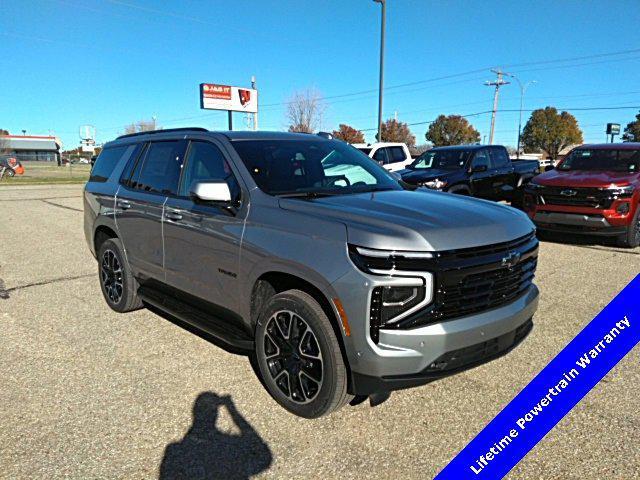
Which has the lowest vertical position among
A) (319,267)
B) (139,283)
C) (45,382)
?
(45,382)

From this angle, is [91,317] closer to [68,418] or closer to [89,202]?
[89,202]

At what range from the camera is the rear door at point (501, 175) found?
11570 mm

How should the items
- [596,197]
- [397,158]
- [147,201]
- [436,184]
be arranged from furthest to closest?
[397,158]
[436,184]
[596,197]
[147,201]

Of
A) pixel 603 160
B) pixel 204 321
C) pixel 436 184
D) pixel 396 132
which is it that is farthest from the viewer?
pixel 396 132

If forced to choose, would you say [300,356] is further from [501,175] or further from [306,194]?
[501,175]

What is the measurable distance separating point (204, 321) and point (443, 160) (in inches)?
364

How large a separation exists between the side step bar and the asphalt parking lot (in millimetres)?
350

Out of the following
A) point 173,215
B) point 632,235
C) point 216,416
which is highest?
point 173,215

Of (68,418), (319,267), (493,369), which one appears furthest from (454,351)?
(68,418)

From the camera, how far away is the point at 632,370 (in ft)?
11.9

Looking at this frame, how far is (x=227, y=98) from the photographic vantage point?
35.8m

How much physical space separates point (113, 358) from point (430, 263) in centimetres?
279

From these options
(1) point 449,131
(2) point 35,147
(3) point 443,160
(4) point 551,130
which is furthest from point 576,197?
(2) point 35,147

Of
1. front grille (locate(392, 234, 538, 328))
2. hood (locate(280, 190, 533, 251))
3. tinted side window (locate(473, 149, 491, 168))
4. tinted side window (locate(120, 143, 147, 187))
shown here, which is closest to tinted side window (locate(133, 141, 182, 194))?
tinted side window (locate(120, 143, 147, 187))
